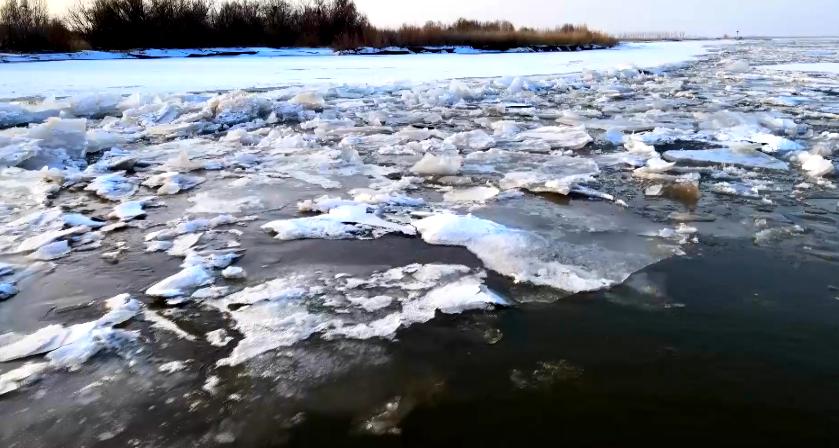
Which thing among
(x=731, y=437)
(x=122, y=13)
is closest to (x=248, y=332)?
(x=731, y=437)

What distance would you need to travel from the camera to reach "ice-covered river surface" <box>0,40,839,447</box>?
4.88 feet

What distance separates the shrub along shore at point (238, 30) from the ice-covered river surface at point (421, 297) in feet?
67.1

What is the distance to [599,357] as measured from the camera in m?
1.73

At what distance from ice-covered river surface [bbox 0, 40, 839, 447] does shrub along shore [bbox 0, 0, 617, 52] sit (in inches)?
805

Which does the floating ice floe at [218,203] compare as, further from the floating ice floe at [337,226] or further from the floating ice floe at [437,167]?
the floating ice floe at [437,167]

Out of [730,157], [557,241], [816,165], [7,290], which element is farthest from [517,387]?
[730,157]

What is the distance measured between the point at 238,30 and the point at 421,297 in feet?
93.7

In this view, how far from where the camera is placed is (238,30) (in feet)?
90.4

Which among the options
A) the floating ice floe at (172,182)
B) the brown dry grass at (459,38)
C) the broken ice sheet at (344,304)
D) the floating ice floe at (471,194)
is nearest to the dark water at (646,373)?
the broken ice sheet at (344,304)

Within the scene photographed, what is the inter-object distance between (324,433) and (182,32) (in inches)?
1095

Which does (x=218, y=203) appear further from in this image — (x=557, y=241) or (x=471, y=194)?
(x=557, y=241)

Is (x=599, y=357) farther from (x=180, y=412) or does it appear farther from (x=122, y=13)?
(x=122, y=13)

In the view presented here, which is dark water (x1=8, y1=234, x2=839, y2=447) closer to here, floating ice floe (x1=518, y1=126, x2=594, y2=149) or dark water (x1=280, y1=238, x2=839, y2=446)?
dark water (x1=280, y1=238, x2=839, y2=446)

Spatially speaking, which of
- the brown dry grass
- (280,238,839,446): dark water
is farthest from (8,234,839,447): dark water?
the brown dry grass
